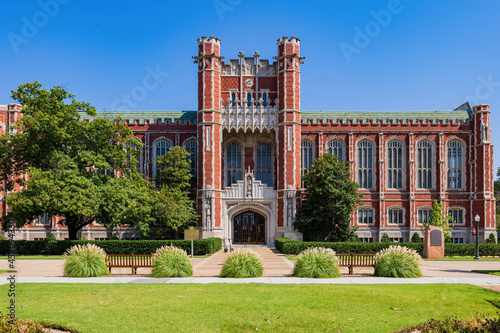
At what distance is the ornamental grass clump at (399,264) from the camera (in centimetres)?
1794

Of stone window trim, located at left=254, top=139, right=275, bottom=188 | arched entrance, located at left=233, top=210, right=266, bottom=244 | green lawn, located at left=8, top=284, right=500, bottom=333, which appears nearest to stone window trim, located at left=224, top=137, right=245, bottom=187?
stone window trim, located at left=254, top=139, right=275, bottom=188

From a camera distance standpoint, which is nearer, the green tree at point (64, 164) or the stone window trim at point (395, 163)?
the green tree at point (64, 164)

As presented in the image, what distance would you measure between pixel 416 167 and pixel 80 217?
30.4 m

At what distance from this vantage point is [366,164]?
143 feet

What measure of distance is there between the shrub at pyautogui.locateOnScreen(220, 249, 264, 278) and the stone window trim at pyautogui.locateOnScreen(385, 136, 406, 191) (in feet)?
93.9

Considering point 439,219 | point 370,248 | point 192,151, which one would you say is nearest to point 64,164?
point 192,151

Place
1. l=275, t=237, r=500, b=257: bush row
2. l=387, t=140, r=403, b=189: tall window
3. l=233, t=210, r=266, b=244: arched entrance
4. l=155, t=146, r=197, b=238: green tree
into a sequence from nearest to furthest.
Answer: l=275, t=237, r=500, b=257: bush row, l=155, t=146, r=197, b=238: green tree, l=233, t=210, r=266, b=244: arched entrance, l=387, t=140, r=403, b=189: tall window

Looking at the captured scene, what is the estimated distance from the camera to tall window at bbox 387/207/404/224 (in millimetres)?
42919

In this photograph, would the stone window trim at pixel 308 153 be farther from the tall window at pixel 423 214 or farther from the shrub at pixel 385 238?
the tall window at pixel 423 214

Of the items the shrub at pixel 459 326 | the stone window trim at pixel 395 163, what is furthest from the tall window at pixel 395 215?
the shrub at pixel 459 326

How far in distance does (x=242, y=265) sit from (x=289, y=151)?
73.3 ft

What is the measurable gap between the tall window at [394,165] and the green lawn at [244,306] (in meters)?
29.4

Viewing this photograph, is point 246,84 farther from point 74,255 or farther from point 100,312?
point 100,312

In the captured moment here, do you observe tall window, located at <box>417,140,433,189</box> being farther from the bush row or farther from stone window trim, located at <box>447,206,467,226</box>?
the bush row
